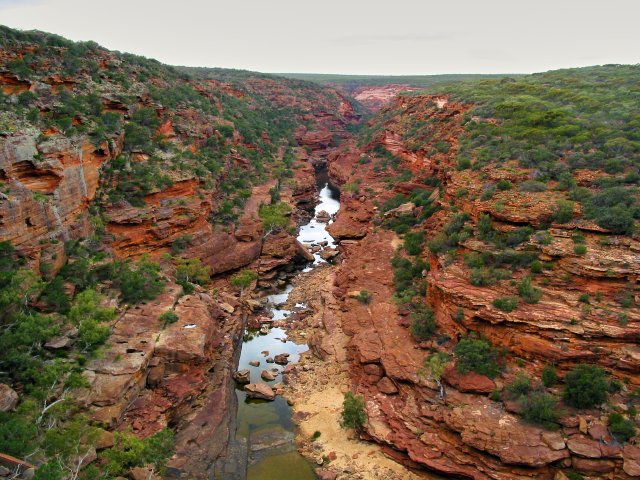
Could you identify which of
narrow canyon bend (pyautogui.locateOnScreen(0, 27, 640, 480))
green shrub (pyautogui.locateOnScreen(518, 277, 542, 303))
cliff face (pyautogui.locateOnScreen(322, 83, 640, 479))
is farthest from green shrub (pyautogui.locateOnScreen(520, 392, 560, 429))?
green shrub (pyautogui.locateOnScreen(518, 277, 542, 303))

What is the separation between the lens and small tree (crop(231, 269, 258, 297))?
3266 centimetres

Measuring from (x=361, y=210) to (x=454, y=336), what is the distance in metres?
24.3

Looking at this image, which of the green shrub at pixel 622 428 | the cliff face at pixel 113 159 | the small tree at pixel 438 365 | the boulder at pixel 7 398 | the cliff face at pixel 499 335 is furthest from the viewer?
the cliff face at pixel 113 159

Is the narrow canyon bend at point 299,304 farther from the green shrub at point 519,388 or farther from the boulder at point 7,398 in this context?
the green shrub at point 519,388

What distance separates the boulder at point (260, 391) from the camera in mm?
23469

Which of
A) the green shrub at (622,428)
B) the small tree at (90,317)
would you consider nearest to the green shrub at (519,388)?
the green shrub at (622,428)

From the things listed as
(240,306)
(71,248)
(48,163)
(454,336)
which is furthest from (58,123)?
(454,336)

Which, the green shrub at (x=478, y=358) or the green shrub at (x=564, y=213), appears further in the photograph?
the green shrub at (x=564, y=213)

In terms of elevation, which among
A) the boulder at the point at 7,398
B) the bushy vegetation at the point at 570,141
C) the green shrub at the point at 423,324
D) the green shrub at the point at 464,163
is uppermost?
the bushy vegetation at the point at 570,141

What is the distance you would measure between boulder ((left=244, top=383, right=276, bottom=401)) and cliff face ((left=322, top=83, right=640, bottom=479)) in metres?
3.94

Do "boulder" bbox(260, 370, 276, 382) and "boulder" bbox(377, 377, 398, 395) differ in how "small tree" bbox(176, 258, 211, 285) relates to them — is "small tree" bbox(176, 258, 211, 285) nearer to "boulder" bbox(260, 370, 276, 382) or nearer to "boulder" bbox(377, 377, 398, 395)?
"boulder" bbox(260, 370, 276, 382)

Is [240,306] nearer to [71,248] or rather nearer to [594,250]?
[71,248]

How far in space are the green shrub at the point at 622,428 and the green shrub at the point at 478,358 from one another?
163 inches

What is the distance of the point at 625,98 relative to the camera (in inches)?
1346
